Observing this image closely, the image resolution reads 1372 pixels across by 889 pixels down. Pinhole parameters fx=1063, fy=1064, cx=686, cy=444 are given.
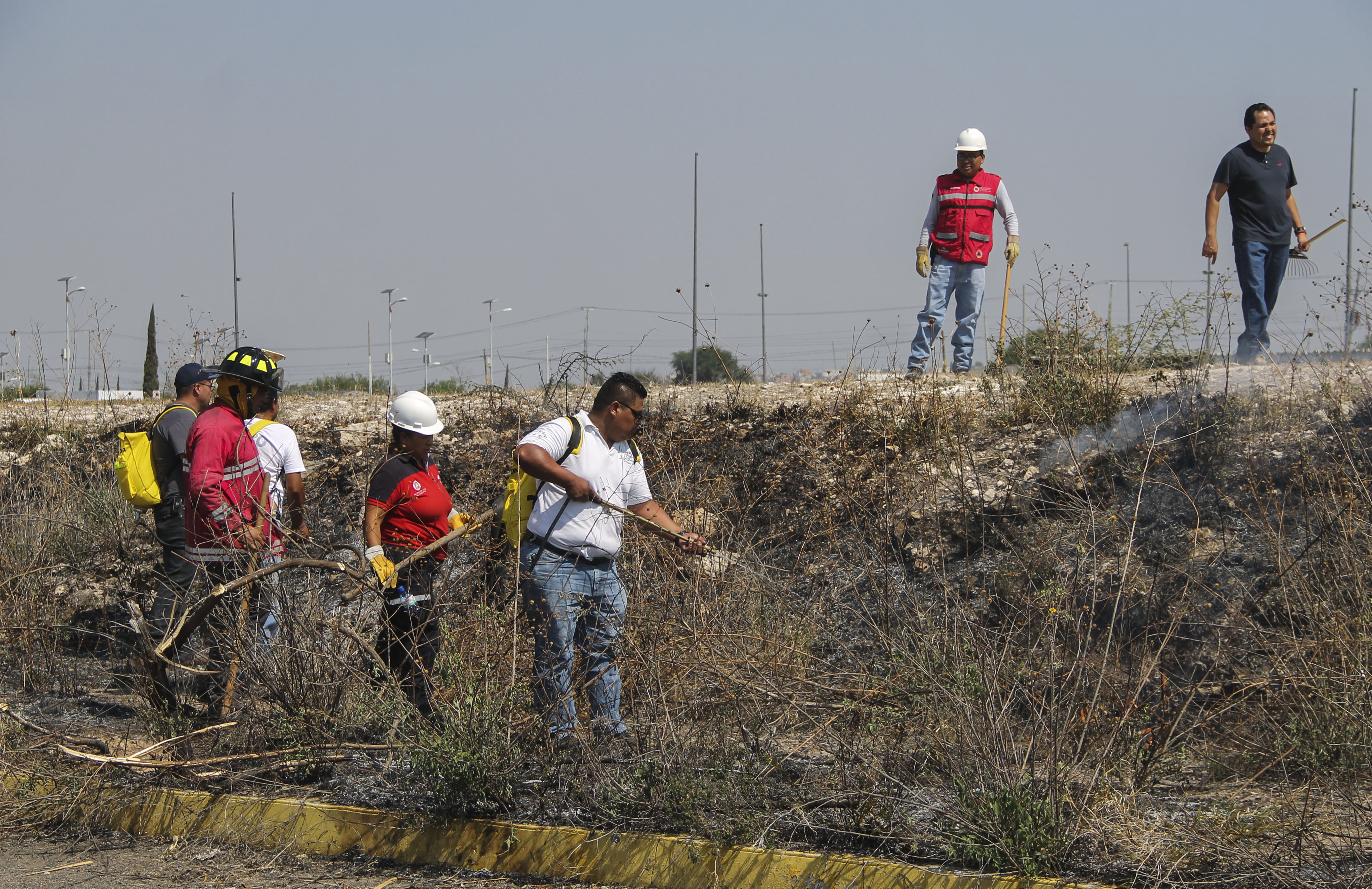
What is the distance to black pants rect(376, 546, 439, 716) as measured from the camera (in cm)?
430

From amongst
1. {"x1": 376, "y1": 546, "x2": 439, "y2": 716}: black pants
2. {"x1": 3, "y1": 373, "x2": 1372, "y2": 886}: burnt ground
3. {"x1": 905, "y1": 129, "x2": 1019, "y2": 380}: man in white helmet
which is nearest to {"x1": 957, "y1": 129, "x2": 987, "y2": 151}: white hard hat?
{"x1": 905, "y1": 129, "x2": 1019, "y2": 380}: man in white helmet

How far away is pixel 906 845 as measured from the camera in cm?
345

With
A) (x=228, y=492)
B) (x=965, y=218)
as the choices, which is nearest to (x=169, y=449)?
(x=228, y=492)

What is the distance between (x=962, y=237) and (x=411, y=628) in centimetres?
577

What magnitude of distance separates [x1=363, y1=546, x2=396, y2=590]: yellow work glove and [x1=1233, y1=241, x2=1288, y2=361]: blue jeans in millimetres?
6567

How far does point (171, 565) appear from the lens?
504cm

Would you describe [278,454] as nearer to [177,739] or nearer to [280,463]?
[280,463]

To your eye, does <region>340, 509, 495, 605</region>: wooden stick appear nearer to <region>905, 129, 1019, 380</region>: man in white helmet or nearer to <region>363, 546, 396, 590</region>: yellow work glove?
<region>363, 546, 396, 590</region>: yellow work glove

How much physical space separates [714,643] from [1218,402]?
4.78 m

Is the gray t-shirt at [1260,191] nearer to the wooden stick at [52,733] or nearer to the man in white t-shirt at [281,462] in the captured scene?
the man in white t-shirt at [281,462]

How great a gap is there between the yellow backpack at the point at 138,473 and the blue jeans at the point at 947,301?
5882 mm

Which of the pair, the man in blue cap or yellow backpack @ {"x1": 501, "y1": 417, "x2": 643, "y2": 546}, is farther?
the man in blue cap

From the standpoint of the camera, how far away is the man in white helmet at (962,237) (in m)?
8.55

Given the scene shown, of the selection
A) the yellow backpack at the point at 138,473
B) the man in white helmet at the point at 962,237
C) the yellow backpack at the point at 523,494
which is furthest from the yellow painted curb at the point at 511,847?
the man in white helmet at the point at 962,237
